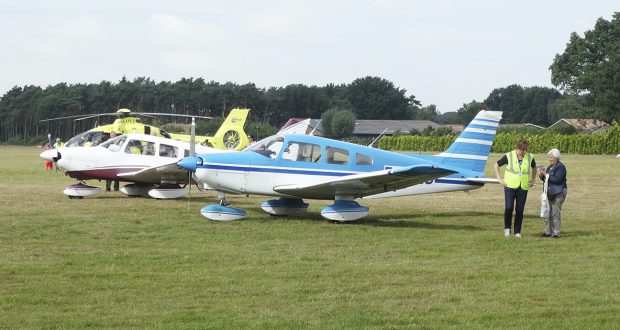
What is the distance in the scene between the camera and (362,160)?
15.1 meters

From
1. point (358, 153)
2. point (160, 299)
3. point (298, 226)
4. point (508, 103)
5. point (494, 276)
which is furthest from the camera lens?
point (508, 103)

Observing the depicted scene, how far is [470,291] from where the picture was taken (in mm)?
8344

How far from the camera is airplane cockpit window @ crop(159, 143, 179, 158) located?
65.4ft

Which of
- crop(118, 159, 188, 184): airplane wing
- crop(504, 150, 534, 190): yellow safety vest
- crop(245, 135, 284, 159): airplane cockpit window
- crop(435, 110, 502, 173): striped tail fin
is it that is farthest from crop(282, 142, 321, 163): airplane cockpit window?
crop(118, 159, 188, 184): airplane wing

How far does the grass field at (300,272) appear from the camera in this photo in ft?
23.7

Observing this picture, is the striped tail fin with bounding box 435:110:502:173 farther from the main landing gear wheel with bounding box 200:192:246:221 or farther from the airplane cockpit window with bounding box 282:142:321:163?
the main landing gear wheel with bounding box 200:192:246:221

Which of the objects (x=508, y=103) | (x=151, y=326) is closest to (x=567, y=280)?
(x=151, y=326)

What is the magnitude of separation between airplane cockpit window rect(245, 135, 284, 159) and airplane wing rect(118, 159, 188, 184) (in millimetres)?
3684

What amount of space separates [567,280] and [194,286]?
3.75m

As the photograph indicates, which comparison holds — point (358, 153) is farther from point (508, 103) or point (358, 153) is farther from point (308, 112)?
point (508, 103)

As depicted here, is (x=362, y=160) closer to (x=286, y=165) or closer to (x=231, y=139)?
(x=286, y=165)

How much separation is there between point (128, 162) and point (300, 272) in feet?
36.5

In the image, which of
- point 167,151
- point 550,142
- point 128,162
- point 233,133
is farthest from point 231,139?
A: point 550,142

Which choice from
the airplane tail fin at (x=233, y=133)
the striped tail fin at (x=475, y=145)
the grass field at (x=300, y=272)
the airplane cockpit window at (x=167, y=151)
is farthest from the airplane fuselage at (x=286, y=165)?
the airplane tail fin at (x=233, y=133)
